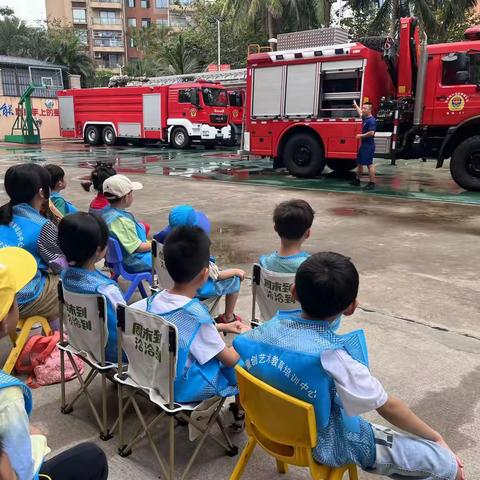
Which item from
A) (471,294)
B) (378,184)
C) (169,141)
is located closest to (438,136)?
(378,184)

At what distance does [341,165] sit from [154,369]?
37.5 ft

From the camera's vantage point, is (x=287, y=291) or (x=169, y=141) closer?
(x=287, y=291)

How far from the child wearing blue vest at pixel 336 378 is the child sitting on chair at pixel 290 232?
105 cm

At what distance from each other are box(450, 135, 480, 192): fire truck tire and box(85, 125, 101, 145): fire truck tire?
60.3ft

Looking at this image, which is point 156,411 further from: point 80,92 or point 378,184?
point 80,92

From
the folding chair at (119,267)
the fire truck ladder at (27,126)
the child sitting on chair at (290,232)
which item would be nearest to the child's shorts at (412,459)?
the child sitting on chair at (290,232)

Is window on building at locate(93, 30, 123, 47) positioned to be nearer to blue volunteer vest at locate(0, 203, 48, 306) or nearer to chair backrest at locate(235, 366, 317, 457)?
blue volunteer vest at locate(0, 203, 48, 306)

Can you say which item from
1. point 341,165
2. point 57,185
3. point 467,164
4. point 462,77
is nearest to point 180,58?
point 341,165

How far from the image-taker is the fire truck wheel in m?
11.7

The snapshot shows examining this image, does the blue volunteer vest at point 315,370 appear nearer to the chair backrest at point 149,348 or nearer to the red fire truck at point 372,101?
the chair backrest at point 149,348

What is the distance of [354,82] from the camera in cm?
1089

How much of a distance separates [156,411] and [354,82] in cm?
969

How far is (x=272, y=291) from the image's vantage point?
2842 millimetres

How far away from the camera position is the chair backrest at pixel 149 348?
6.60ft
